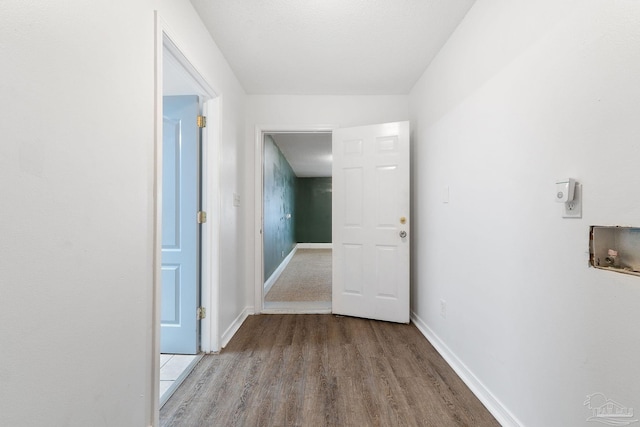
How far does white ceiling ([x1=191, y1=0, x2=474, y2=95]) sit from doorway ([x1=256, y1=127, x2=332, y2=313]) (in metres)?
0.62

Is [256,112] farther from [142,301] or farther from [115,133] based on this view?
[142,301]

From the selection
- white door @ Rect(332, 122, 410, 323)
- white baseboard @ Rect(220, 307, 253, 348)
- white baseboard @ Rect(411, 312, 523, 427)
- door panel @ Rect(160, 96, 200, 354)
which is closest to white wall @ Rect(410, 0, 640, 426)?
white baseboard @ Rect(411, 312, 523, 427)

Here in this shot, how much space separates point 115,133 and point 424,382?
6.91 feet

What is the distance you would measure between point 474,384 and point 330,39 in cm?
249

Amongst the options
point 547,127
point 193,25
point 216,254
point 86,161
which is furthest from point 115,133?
point 547,127

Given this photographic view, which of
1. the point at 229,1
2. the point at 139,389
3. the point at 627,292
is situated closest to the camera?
the point at 627,292

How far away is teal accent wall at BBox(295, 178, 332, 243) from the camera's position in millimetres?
9289

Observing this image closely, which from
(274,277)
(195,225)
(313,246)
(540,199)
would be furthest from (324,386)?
(313,246)

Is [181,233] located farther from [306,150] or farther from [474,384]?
[306,150]

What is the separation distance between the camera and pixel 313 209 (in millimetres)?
9352

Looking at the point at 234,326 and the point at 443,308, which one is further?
the point at 234,326

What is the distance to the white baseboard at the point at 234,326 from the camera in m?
2.27

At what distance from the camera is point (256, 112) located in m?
3.06

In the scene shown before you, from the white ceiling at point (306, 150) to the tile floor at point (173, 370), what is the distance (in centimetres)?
265
